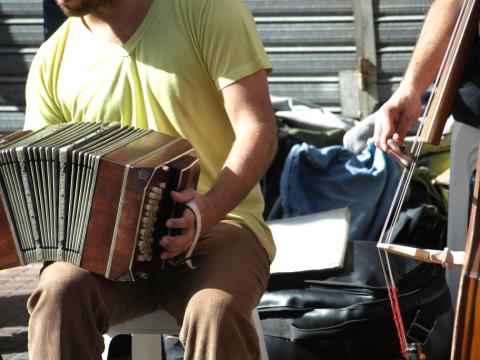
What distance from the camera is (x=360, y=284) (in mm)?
3412

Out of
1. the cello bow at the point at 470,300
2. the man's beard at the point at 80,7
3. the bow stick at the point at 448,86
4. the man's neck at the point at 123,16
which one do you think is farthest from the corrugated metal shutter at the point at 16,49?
the cello bow at the point at 470,300

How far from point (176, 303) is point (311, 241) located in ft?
4.21

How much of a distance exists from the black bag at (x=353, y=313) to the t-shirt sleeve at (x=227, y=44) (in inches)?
37.8

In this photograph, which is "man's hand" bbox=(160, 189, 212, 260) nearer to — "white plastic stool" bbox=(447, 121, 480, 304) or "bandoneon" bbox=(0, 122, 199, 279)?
"bandoneon" bbox=(0, 122, 199, 279)

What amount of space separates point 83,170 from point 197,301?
42 cm

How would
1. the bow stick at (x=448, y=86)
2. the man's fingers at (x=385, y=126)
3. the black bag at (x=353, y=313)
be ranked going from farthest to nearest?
the black bag at (x=353, y=313), the man's fingers at (x=385, y=126), the bow stick at (x=448, y=86)

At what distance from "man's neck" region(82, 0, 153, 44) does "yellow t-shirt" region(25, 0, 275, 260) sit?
0.03 metres

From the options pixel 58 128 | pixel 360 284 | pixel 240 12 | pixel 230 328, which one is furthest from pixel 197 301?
pixel 360 284

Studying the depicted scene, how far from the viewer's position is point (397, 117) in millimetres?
2668

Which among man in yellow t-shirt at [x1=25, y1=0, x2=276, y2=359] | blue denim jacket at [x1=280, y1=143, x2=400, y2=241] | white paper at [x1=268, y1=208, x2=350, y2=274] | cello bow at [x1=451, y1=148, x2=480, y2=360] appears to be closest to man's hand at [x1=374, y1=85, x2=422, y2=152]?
man in yellow t-shirt at [x1=25, y1=0, x2=276, y2=359]

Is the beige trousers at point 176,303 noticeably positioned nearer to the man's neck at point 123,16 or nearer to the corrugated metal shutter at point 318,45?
the man's neck at point 123,16

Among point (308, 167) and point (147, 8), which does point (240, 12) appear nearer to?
point (147, 8)

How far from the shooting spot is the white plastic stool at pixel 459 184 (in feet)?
11.6

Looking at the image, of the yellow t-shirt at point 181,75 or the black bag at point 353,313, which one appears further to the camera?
the black bag at point 353,313
